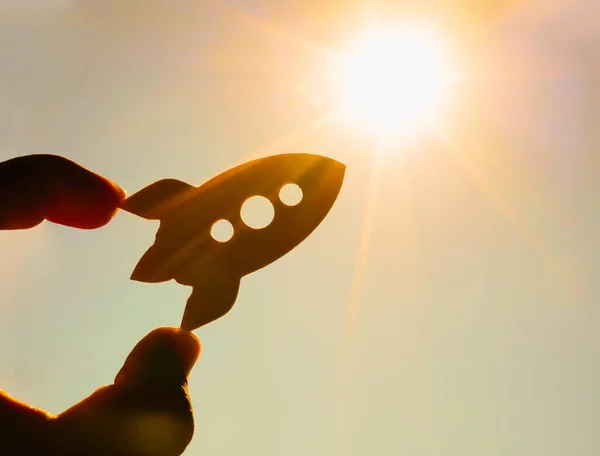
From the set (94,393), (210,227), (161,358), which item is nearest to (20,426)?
(94,393)

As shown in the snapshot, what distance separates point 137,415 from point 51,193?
0.57 m

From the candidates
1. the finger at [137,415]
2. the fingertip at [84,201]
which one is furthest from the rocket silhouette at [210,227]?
the finger at [137,415]

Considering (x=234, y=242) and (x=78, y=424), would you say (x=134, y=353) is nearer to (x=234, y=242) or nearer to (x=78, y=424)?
(x=78, y=424)

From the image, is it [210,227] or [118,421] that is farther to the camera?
[210,227]

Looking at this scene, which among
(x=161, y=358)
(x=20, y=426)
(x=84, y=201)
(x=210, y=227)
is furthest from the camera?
(x=210, y=227)

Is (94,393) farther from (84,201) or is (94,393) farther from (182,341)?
(84,201)

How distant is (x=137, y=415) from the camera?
1117mm

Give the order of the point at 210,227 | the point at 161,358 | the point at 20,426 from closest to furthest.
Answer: the point at 20,426
the point at 161,358
the point at 210,227

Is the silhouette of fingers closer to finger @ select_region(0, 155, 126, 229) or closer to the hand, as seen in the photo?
the hand

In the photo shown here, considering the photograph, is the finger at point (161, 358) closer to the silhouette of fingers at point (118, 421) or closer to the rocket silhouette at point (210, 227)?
the silhouette of fingers at point (118, 421)

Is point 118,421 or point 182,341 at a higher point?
point 182,341

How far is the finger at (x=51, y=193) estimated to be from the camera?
125 centimetres

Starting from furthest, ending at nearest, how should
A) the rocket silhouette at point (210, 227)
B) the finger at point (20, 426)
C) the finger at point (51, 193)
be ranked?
the rocket silhouette at point (210, 227), the finger at point (51, 193), the finger at point (20, 426)

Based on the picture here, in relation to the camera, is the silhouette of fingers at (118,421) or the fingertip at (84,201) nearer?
the silhouette of fingers at (118,421)
